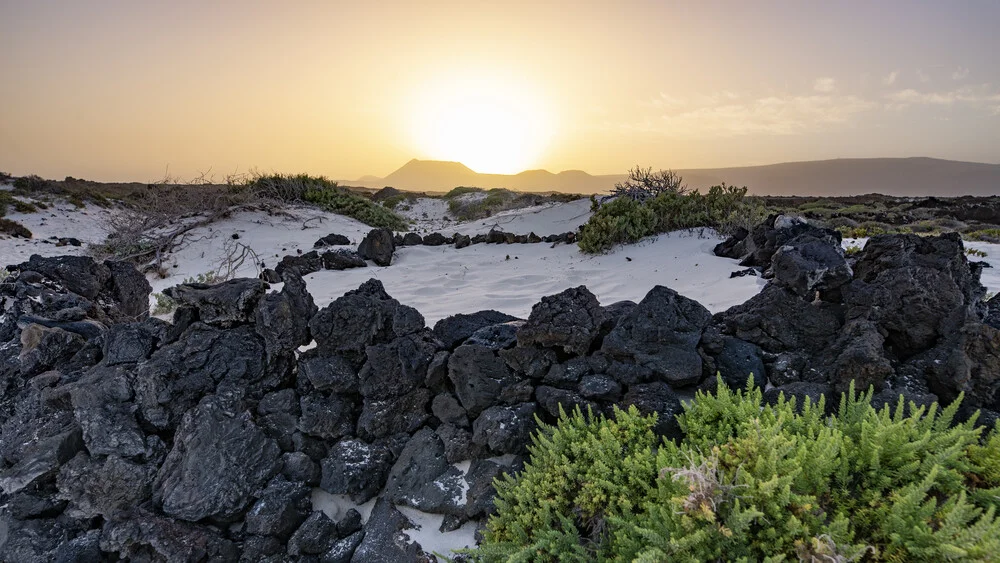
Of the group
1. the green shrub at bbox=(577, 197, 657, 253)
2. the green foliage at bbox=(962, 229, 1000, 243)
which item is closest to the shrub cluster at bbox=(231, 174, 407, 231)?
the green shrub at bbox=(577, 197, 657, 253)

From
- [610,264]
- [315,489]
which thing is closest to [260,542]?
[315,489]

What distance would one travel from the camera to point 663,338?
3.21 metres

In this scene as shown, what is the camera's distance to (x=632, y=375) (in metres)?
3.12

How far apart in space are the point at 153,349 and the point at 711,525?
4200 mm

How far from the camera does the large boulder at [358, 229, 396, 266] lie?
9156 mm

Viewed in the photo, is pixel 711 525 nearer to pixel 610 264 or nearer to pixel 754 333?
pixel 754 333

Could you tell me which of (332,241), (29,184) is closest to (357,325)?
(332,241)

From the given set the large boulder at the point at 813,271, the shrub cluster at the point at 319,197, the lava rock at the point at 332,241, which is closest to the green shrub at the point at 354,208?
the shrub cluster at the point at 319,197

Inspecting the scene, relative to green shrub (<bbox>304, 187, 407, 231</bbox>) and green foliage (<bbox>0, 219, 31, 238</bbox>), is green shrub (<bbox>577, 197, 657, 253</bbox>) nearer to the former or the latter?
green shrub (<bbox>304, 187, 407, 231</bbox>)

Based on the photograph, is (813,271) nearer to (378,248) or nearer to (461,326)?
(461,326)

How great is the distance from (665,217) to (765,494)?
27.5 feet

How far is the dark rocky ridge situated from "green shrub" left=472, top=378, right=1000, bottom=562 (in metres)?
0.48

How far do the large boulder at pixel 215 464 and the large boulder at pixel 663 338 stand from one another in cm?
252

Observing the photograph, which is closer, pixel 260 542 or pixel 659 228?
pixel 260 542
